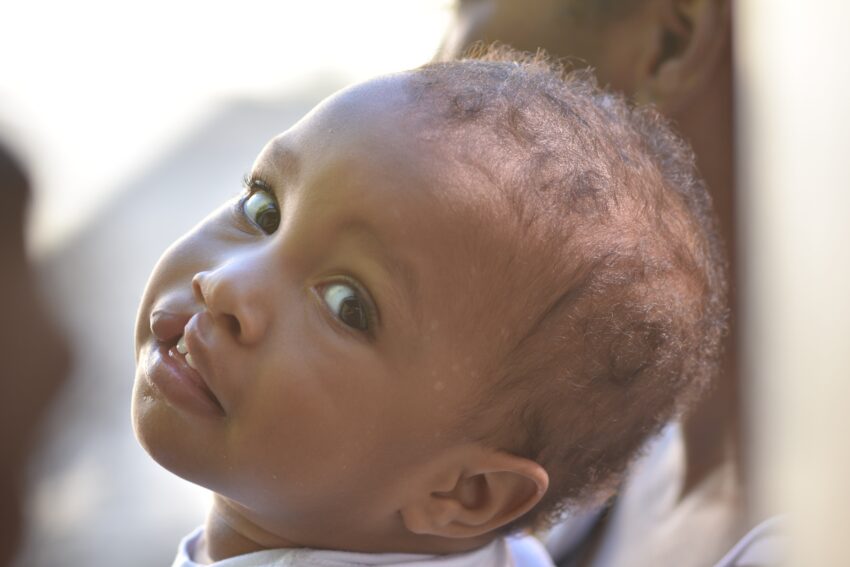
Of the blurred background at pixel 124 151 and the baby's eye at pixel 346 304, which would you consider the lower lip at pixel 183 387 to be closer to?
the baby's eye at pixel 346 304

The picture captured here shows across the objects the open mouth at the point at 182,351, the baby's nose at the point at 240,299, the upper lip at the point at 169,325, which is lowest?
the open mouth at the point at 182,351

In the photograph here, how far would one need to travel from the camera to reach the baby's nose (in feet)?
2.90

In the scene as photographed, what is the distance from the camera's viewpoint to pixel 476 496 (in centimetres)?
99

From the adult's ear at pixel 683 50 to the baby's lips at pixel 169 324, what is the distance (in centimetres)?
79

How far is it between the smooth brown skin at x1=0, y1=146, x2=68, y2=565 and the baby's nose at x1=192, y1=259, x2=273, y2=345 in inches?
59.0

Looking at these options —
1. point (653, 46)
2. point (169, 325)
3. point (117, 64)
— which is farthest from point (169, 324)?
point (117, 64)

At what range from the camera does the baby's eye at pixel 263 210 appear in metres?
0.99

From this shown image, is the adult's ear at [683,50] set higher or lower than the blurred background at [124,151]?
higher

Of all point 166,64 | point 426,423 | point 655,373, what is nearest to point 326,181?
point 426,423

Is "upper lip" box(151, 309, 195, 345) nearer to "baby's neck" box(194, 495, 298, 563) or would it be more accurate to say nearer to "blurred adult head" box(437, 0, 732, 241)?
"baby's neck" box(194, 495, 298, 563)

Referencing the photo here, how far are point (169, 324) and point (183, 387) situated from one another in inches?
2.4

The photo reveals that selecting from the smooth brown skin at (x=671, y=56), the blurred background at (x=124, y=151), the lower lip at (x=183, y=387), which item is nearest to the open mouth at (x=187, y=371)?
the lower lip at (x=183, y=387)

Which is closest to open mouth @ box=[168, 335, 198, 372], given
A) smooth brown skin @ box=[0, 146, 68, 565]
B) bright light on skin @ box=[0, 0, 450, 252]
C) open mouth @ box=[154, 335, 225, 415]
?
open mouth @ box=[154, 335, 225, 415]

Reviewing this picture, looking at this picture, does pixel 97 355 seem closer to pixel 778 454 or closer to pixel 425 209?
pixel 425 209
